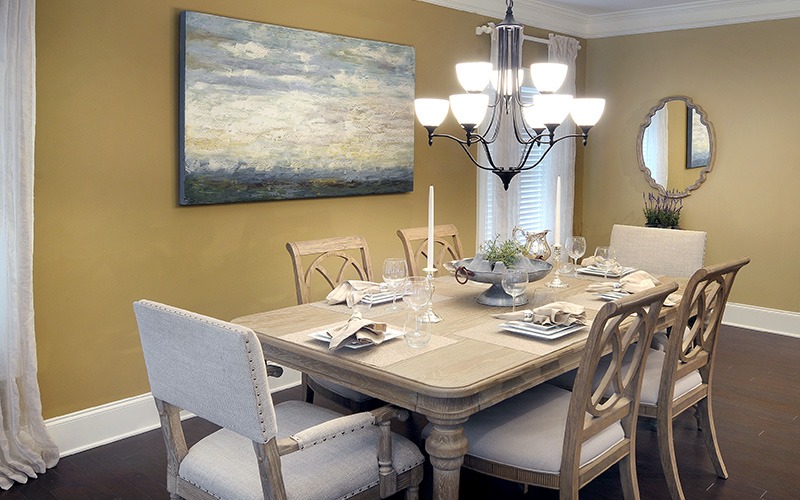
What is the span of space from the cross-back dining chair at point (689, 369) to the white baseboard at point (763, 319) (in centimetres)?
293

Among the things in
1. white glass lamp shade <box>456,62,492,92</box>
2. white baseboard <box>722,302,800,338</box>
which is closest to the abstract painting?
white glass lamp shade <box>456,62,492,92</box>

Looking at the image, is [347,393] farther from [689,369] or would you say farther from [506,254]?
[689,369]

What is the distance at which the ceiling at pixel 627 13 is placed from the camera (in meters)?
5.58

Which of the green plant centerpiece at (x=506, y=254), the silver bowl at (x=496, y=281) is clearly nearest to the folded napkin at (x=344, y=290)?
the silver bowl at (x=496, y=281)

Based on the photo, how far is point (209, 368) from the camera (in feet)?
6.44

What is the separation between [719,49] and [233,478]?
5402 millimetres

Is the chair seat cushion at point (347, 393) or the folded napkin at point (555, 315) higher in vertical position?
the folded napkin at point (555, 315)

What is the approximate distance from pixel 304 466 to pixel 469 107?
1653 millimetres

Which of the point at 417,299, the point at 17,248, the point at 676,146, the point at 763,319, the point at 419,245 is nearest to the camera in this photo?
the point at 417,299

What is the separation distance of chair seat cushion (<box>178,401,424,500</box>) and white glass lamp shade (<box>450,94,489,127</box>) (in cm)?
140

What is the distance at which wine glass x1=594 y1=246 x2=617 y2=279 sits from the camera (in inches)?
145

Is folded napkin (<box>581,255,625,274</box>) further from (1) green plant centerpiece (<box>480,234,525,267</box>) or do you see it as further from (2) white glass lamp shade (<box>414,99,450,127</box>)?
(2) white glass lamp shade (<box>414,99,450,127</box>)

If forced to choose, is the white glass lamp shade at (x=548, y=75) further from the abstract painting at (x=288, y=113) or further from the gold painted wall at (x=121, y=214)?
the gold painted wall at (x=121, y=214)

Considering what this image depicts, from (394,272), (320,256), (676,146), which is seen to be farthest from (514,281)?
(676,146)
